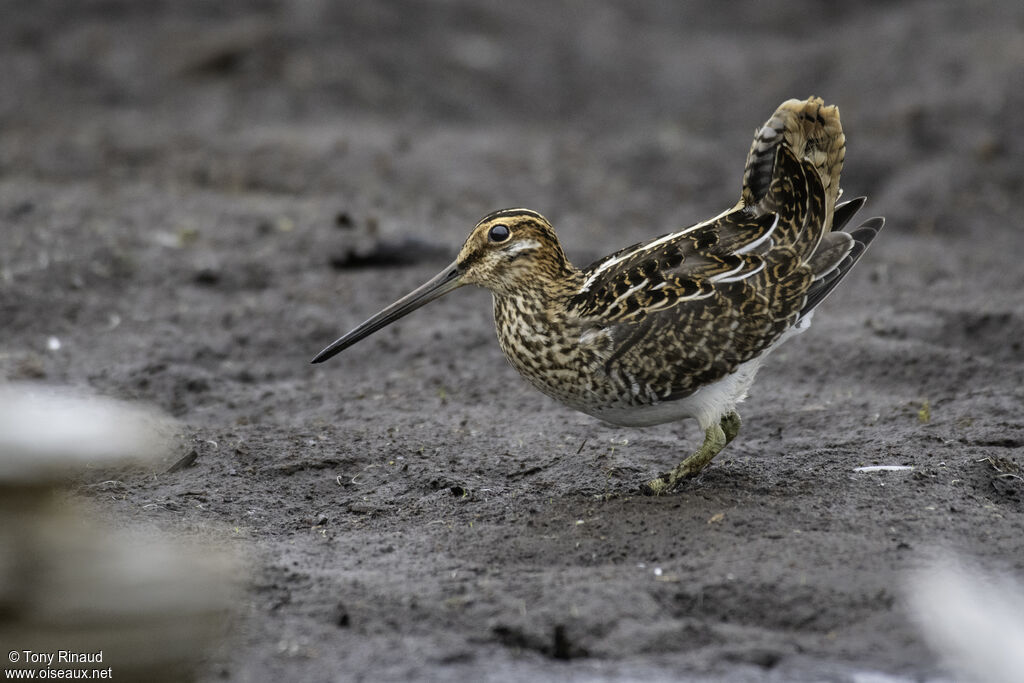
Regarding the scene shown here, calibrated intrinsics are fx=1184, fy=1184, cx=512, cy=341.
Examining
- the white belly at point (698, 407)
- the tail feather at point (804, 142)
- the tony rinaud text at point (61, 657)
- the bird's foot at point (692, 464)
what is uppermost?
the tail feather at point (804, 142)

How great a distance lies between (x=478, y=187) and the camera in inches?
401

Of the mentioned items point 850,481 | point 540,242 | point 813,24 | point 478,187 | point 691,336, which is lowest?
point 850,481

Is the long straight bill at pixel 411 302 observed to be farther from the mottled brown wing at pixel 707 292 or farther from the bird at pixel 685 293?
the mottled brown wing at pixel 707 292

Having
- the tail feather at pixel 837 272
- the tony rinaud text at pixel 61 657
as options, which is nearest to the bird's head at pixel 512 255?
the tail feather at pixel 837 272

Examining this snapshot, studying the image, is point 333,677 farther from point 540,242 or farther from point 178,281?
point 178,281

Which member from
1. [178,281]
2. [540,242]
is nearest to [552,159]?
[178,281]

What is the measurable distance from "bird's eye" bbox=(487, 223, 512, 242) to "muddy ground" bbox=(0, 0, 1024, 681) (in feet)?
3.69

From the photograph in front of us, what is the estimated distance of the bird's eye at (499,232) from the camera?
547cm

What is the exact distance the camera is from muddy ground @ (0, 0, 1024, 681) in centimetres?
426

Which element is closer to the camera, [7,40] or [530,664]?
[530,664]

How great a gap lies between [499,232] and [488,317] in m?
2.54

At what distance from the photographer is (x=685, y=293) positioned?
518 centimetres

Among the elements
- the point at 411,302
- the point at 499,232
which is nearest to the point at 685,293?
the point at 499,232

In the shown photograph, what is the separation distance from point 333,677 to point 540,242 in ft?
7.72
